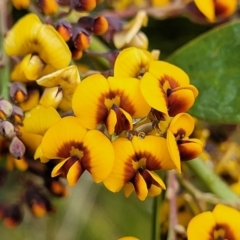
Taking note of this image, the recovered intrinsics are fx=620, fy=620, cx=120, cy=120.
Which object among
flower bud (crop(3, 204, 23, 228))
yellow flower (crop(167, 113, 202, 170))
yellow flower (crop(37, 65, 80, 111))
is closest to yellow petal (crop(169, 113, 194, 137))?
yellow flower (crop(167, 113, 202, 170))

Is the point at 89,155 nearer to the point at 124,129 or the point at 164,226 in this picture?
the point at 124,129

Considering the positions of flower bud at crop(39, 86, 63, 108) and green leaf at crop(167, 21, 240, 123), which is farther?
green leaf at crop(167, 21, 240, 123)

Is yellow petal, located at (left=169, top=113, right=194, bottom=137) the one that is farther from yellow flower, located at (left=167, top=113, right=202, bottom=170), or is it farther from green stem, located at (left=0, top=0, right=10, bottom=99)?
green stem, located at (left=0, top=0, right=10, bottom=99)

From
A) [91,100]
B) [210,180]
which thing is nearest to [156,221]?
[210,180]

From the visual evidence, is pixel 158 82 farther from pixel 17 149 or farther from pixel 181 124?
pixel 17 149

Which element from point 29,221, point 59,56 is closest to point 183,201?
point 59,56
